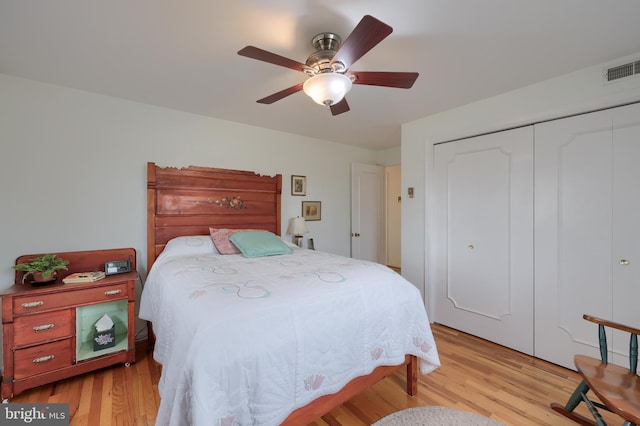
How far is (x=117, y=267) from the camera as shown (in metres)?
2.38

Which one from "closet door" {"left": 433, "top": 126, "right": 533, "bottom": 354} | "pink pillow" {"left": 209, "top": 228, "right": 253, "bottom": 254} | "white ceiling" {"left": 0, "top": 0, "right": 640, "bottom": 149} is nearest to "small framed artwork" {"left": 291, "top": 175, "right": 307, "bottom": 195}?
"pink pillow" {"left": 209, "top": 228, "right": 253, "bottom": 254}

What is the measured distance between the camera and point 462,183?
292 centimetres

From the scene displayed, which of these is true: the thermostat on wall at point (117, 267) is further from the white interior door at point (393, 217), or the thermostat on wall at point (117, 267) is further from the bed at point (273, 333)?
the white interior door at point (393, 217)

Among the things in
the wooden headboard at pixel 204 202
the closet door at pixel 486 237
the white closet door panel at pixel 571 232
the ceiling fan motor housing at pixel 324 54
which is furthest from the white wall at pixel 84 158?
the white closet door panel at pixel 571 232

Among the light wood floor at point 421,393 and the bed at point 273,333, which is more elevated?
the bed at point 273,333

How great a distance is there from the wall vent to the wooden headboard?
3.14 metres

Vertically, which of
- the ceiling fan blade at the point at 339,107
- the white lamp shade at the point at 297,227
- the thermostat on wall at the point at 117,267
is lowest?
the thermostat on wall at the point at 117,267

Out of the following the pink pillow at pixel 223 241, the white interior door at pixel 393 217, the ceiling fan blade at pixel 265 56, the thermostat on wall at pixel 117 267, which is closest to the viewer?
the ceiling fan blade at pixel 265 56

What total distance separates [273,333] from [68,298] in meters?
1.83

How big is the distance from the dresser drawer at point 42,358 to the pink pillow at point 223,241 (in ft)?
4.16

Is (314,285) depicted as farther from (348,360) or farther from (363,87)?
(363,87)

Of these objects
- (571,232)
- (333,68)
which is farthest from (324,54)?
(571,232)

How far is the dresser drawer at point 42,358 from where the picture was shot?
1823 mm

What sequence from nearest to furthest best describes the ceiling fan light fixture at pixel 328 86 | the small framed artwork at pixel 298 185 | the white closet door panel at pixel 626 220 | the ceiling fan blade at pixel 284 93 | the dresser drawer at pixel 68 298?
the ceiling fan light fixture at pixel 328 86 → the ceiling fan blade at pixel 284 93 → the dresser drawer at pixel 68 298 → the white closet door panel at pixel 626 220 → the small framed artwork at pixel 298 185
